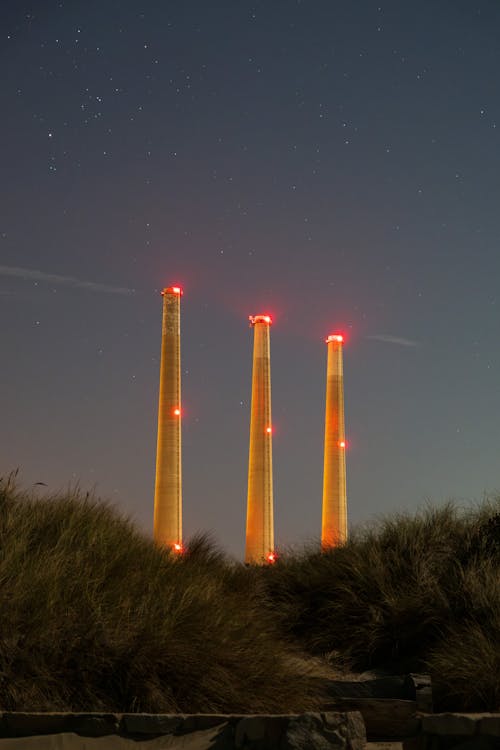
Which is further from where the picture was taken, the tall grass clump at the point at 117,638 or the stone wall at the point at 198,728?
the tall grass clump at the point at 117,638

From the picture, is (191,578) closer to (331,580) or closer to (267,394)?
(331,580)

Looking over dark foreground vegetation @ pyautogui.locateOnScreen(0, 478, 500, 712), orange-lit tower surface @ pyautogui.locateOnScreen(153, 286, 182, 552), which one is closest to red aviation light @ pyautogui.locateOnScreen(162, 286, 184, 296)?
orange-lit tower surface @ pyautogui.locateOnScreen(153, 286, 182, 552)

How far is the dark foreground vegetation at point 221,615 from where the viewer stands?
8.18m

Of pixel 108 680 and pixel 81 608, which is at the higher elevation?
pixel 81 608

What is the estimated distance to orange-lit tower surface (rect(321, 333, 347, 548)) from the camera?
54.1 meters

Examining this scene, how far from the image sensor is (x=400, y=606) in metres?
12.2

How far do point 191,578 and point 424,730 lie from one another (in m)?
4.10

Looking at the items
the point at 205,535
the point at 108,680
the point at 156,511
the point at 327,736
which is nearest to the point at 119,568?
the point at 108,680

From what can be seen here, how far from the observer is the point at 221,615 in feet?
31.4

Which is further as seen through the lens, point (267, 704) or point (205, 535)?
point (205, 535)

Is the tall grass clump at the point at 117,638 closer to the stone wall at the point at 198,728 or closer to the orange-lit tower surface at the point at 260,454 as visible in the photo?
the stone wall at the point at 198,728

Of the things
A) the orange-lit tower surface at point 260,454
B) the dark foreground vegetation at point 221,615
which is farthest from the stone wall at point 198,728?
the orange-lit tower surface at point 260,454

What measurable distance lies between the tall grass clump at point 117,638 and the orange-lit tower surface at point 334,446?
143ft

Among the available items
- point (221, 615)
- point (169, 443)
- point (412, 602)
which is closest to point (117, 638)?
point (221, 615)
